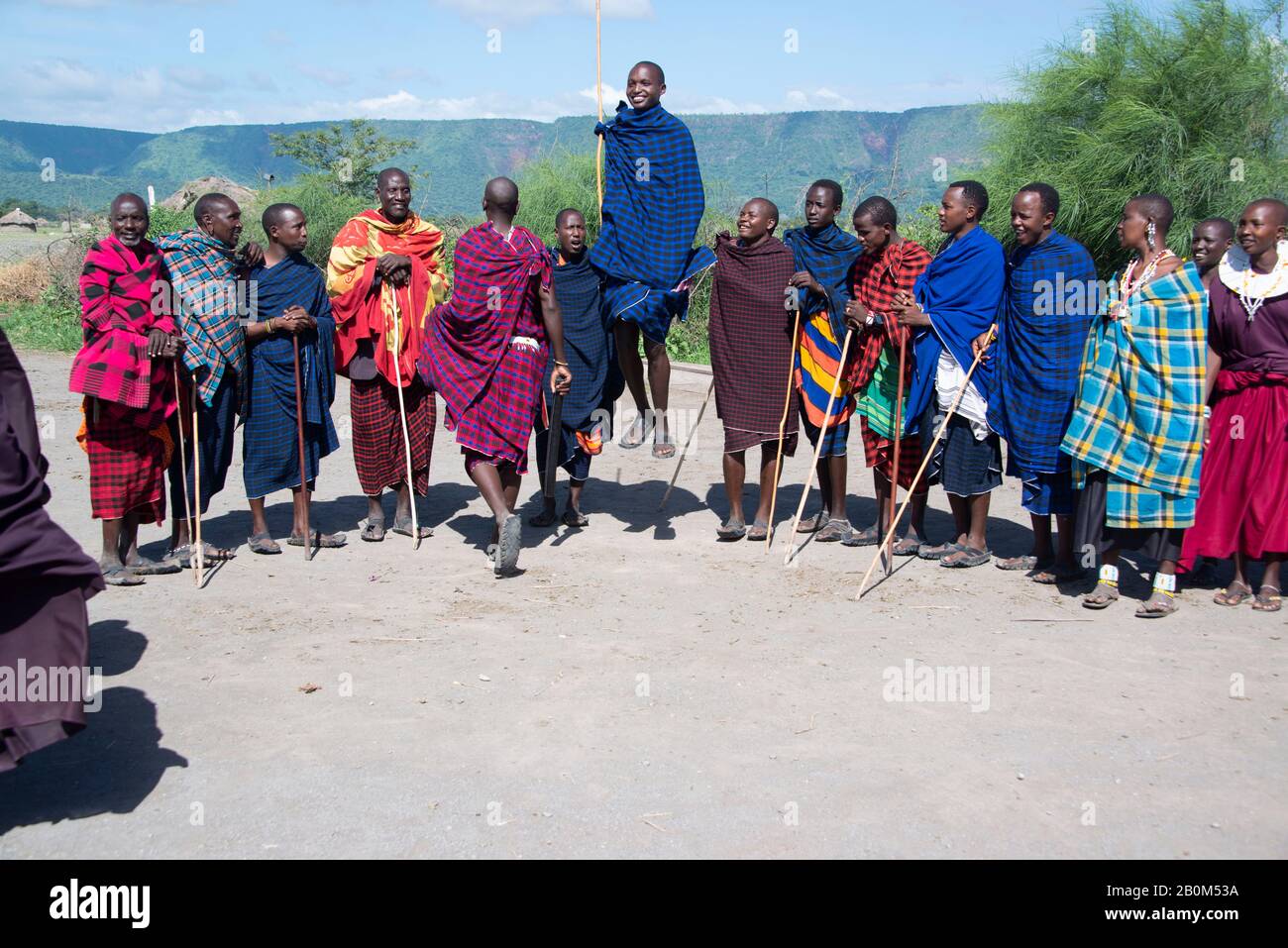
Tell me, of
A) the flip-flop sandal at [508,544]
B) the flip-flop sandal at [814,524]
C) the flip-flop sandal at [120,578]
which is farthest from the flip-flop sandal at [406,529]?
the flip-flop sandal at [814,524]

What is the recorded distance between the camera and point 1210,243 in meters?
5.90

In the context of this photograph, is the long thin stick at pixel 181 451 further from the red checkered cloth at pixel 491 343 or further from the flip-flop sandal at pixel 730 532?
the flip-flop sandal at pixel 730 532

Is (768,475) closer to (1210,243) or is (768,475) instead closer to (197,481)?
(1210,243)

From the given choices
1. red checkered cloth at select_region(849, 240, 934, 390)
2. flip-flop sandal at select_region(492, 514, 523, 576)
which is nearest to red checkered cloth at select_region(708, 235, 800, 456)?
red checkered cloth at select_region(849, 240, 934, 390)

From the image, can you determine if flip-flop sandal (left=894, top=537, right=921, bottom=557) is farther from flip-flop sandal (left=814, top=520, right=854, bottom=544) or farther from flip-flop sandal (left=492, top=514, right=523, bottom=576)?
flip-flop sandal (left=492, top=514, right=523, bottom=576)

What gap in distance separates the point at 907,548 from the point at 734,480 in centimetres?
113

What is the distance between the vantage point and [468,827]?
3.50 m

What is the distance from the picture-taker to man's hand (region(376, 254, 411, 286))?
264 inches

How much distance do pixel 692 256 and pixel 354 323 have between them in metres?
2.27

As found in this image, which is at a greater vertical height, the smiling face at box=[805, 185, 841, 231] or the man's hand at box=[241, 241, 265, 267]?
the smiling face at box=[805, 185, 841, 231]

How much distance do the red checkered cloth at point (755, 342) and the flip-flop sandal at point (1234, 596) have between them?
2.51 meters

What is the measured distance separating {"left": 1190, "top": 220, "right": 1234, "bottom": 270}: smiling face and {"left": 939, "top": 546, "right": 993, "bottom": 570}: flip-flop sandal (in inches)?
77.1

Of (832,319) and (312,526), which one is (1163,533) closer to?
(832,319)

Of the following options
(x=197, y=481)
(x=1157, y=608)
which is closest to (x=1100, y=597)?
(x=1157, y=608)
